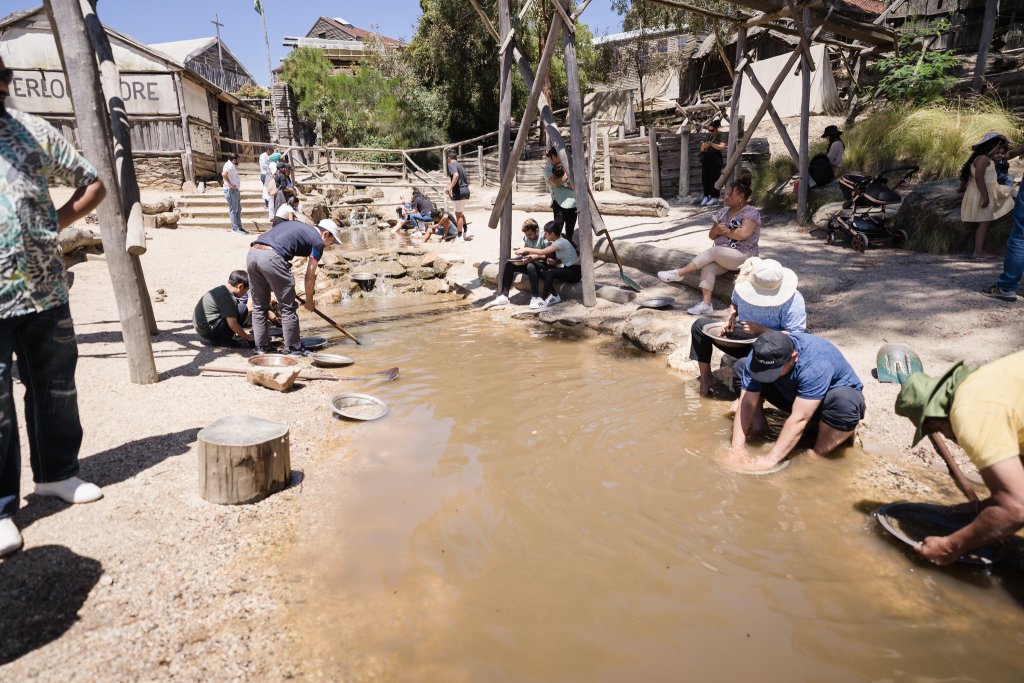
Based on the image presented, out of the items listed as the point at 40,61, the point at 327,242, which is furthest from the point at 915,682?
the point at 40,61

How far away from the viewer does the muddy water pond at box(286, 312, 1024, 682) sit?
7.56 ft

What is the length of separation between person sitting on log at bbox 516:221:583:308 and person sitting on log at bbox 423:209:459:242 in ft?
17.0

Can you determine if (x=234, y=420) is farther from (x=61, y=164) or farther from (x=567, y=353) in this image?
(x=567, y=353)

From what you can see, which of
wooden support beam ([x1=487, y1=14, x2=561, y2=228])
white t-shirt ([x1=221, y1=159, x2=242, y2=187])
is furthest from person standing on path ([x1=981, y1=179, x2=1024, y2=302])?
white t-shirt ([x1=221, y1=159, x2=242, y2=187])

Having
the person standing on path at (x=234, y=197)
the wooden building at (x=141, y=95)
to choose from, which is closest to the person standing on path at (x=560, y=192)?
the person standing on path at (x=234, y=197)

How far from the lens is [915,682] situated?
2.16 metres

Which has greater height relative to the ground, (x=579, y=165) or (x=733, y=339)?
(x=579, y=165)

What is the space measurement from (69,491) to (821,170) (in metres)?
10.6

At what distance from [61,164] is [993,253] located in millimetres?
8708

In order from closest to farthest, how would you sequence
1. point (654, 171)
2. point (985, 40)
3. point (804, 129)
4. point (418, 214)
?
point (804, 129), point (985, 40), point (654, 171), point (418, 214)

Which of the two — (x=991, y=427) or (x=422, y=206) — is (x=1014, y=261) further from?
(x=422, y=206)

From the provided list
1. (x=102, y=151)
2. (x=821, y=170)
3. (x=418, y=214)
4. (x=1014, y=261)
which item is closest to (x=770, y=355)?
(x=1014, y=261)

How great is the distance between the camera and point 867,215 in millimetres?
7879

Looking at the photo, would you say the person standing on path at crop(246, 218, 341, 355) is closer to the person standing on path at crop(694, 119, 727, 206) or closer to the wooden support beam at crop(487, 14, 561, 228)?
the wooden support beam at crop(487, 14, 561, 228)
